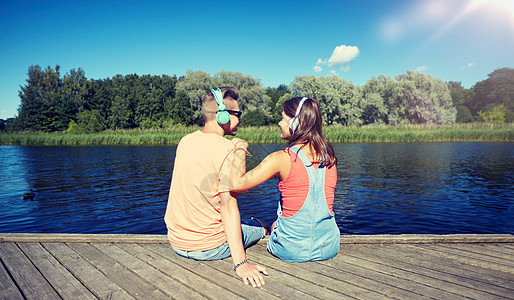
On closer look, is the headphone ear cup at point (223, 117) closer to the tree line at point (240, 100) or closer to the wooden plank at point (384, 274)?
the wooden plank at point (384, 274)

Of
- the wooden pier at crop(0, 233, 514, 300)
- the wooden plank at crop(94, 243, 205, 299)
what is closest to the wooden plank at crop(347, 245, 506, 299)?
the wooden pier at crop(0, 233, 514, 300)

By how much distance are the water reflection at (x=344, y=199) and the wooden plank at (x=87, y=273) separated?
3008 mm

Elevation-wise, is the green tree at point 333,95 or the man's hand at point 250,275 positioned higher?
the green tree at point 333,95

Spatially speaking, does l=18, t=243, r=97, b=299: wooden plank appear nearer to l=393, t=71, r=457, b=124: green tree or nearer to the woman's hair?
the woman's hair

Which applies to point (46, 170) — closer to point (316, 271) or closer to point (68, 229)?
point (68, 229)

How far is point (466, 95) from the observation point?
244ft

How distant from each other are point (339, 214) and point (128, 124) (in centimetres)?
5561

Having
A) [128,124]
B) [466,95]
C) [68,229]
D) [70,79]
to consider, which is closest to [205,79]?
[128,124]

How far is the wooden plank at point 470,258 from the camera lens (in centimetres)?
302

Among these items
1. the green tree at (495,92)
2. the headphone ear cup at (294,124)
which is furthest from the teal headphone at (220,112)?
the green tree at (495,92)

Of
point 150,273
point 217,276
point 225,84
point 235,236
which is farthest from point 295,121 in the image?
point 225,84

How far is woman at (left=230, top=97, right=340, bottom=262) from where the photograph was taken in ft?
8.84

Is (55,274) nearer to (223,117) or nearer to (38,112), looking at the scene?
(223,117)

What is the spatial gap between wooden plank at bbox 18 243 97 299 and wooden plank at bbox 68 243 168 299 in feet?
0.78
